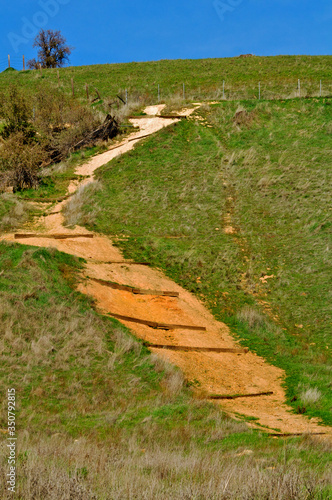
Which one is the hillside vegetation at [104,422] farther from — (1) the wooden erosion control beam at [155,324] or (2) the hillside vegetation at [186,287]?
(1) the wooden erosion control beam at [155,324]

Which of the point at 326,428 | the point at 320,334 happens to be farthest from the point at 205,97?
the point at 326,428

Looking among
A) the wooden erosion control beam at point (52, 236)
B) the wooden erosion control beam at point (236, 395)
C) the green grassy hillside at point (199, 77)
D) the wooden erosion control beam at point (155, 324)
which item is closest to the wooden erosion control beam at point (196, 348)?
the wooden erosion control beam at point (155, 324)

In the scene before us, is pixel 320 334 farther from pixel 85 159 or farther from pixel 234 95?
pixel 234 95

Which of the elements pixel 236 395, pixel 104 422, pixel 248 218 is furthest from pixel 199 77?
pixel 104 422

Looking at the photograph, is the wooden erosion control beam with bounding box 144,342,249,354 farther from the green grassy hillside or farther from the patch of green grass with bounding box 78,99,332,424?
the green grassy hillside

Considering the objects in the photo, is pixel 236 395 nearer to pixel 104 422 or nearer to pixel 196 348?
pixel 196 348
